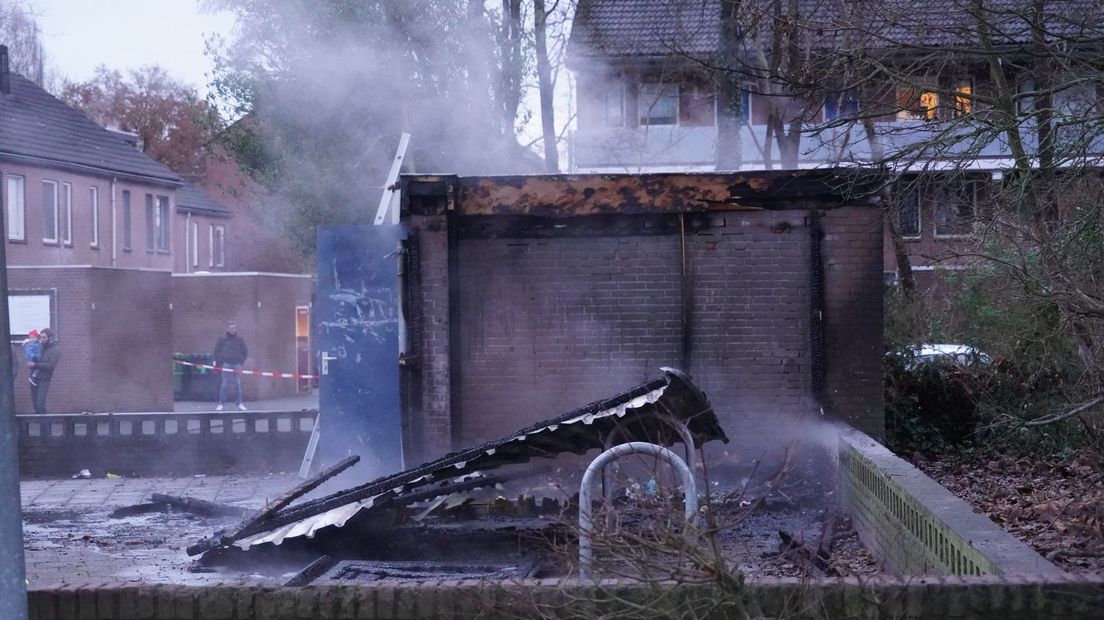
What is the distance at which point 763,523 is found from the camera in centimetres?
851

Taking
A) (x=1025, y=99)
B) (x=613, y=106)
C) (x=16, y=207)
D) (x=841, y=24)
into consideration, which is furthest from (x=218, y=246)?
(x=1025, y=99)

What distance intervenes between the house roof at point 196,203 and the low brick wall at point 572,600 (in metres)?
40.6

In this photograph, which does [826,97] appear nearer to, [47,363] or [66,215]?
[47,363]

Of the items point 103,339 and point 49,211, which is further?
point 49,211

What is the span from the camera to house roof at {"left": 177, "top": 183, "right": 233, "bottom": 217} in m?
43.3

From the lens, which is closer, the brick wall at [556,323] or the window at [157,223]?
the brick wall at [556,323]

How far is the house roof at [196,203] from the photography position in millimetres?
43312

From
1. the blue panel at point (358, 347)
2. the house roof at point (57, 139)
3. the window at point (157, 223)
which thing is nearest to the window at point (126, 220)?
the house roof at point (57, 139)

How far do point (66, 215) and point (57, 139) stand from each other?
201 centimetres

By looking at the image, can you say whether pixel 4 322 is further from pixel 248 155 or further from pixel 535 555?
pixel 248 155

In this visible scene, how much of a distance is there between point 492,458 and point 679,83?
42.7 ft

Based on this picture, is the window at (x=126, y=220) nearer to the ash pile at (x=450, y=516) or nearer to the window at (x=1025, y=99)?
the window at (x=1025, y=99)

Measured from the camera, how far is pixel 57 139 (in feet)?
99.5

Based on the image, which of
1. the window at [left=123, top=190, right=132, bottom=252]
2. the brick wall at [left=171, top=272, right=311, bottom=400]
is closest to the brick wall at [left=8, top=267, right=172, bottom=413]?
the brick wall at [left=171, top=272, right=311, bottom=400]
